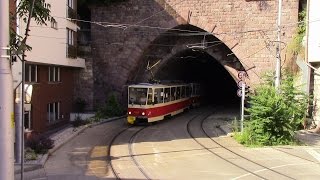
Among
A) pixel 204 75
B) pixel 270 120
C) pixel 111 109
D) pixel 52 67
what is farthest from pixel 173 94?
pixel 204 75

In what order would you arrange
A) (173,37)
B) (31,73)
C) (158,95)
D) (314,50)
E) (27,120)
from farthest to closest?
1. (173,37)
2. (158,95)
3. (314,50)
4. (31,73)
5. (27,120)

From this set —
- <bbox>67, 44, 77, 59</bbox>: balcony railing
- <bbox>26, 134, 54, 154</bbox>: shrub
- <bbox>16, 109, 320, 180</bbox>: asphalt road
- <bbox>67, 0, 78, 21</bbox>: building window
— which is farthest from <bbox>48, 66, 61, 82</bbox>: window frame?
<bbox>26, 134, 54, 154</bbox>: shrub

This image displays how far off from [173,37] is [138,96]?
1005 centimetres

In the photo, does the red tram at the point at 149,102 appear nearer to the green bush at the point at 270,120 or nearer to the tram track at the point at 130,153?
the tram track at the point at 130,153

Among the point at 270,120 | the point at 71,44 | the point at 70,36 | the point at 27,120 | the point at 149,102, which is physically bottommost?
the point at 27,120

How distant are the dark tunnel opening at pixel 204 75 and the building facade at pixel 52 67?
932 cm

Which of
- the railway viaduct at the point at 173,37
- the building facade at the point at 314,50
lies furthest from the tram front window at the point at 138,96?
the building facade at the point at 314,50

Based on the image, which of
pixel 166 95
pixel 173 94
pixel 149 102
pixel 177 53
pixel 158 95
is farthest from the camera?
pixel 177 53

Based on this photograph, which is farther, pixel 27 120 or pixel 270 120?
pixel 27 120

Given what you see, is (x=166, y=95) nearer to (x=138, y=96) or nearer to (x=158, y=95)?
(x=158, y=95)

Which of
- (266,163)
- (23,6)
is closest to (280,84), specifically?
(266,163)

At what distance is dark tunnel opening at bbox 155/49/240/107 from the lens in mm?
41312

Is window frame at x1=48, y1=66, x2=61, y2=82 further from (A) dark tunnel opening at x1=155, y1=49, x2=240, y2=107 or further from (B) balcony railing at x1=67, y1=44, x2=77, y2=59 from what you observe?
(A) dark tunnel opening at x1=155, y1=49, x2=240, y2=107

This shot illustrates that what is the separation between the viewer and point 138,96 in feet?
92.6
